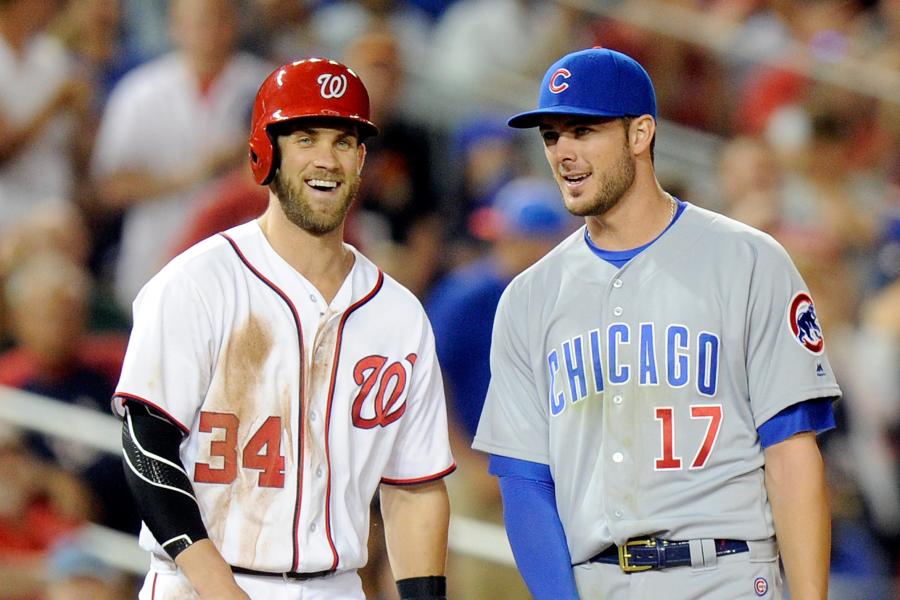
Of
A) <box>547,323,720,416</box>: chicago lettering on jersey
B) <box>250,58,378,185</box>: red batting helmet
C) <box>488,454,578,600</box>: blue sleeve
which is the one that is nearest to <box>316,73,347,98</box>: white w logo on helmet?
<box>250,58,378,185</box>: red batting helmet

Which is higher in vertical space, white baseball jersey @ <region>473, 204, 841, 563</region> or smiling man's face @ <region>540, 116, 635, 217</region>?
smiling man's face @ <region>540, 116, 635, 217</region>

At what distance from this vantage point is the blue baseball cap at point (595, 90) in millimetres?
3340

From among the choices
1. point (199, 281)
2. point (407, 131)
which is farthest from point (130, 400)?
point (407, 131)

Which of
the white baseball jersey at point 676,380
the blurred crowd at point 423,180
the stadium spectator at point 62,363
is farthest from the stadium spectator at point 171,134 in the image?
the white baseball jersey at point 676,380

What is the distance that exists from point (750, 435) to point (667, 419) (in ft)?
0.61

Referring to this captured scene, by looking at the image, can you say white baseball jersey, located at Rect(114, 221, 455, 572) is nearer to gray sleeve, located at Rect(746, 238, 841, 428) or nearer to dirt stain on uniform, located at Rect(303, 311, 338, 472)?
dirt stain on uniform, located at Rect(303, 311, 338, 472)

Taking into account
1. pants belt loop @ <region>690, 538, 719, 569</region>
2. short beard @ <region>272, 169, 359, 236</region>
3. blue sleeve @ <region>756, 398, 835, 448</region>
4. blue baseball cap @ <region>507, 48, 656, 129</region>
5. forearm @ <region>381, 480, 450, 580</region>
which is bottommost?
pants belt loop @ <region>690, 538, 719, 569</region>

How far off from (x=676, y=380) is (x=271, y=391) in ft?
2.98

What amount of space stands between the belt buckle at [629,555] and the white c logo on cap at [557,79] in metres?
1.04

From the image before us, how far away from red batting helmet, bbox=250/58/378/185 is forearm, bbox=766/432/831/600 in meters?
1.22

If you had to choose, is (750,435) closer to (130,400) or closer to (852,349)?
(130,400)

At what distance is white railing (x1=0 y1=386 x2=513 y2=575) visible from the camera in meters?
5.23

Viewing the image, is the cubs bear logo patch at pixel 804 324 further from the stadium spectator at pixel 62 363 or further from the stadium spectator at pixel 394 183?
the stadium spectator at pixel 394 183

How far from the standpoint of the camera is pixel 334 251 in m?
3.48
